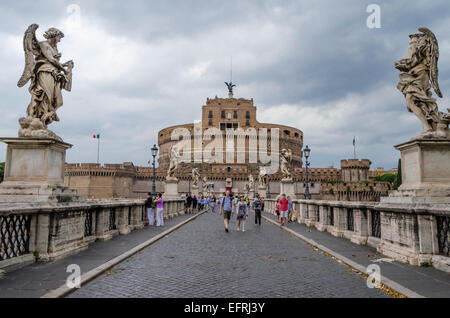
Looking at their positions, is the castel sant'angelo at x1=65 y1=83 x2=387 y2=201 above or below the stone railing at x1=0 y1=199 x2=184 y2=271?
above

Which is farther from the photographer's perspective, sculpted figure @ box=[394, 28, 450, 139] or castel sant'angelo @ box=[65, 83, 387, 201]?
castel sant'angelo @ box=[65, 83, 387, 201]

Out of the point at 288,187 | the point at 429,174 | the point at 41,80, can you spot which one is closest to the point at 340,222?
the point at 429,174

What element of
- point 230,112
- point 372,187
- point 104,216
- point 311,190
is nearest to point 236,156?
point 230,112

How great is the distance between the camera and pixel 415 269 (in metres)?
5.21

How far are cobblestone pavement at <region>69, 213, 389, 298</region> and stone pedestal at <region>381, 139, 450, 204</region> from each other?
5.84ft

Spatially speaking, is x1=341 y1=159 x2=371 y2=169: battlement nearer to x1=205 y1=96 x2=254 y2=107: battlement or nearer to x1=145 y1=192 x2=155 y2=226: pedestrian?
x1=205 y1=96 x2=254 y2=107: battlement

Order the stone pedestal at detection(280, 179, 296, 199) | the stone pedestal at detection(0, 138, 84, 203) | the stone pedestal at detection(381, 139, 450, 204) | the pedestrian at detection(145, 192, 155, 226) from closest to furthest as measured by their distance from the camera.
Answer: the stone pedestal at detection(381, 139, 450, 204) < the stone pedestal at detection(0, 138, 84, 203) < the pedestrian at detection(145, 192, 155, 226) < the stone pedestal at detection(280, 179, 296, 199)

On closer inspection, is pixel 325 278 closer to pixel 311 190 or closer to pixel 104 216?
pixel 104 216

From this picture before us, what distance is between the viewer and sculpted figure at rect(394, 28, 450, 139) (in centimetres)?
633

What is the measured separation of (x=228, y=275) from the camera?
5.23m

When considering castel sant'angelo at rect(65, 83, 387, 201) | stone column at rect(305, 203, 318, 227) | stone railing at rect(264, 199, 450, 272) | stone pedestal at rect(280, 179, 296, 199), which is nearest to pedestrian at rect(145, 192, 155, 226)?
stone column at rect(305, 203, 318, 227)

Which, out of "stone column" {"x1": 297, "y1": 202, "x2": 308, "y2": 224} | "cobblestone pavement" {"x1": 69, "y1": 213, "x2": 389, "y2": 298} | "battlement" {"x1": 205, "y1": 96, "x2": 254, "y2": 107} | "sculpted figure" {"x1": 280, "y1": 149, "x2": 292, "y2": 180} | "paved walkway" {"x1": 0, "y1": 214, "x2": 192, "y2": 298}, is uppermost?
"battlement" {"x1": 205, "y1": 96, "x2": 254, "y2": 107}

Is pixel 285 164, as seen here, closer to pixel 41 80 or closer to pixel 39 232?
pixel 41 80

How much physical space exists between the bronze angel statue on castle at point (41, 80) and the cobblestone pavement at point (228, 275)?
322 cm
